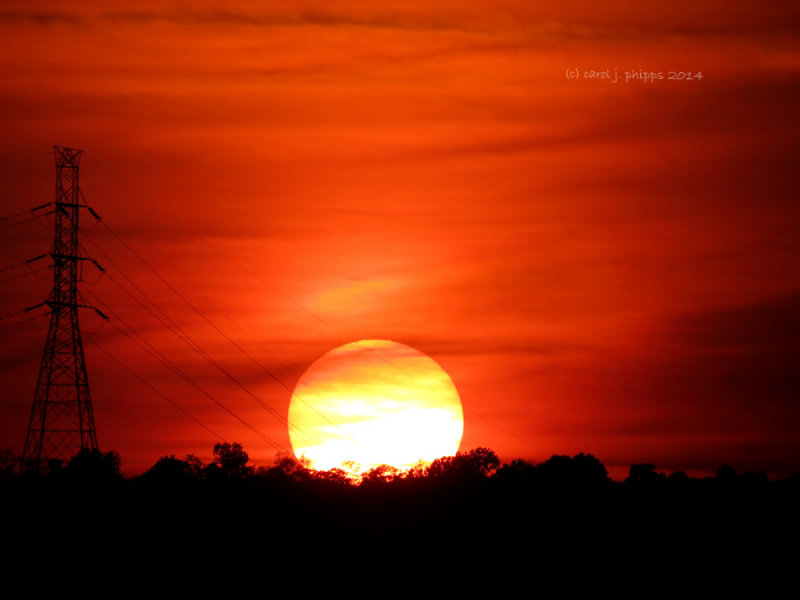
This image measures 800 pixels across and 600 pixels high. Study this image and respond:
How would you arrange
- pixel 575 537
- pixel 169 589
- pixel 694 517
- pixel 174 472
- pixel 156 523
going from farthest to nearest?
1. pixel 174 472
2. pixel 694 517
3. pixel 575 537
4. pixel 156 523
5. pixel 169 589

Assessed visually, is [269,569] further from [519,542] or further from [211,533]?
[519,542]

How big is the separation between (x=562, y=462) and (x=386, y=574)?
74.3 meters

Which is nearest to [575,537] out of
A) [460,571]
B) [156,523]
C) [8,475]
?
[460,571]

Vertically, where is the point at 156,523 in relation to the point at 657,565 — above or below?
above

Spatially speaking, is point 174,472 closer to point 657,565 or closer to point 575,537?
point 575,537

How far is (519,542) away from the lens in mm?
106125

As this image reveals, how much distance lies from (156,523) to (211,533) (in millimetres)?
5023

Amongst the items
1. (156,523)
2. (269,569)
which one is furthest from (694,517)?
(156,523)

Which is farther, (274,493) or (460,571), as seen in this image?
(274,493)

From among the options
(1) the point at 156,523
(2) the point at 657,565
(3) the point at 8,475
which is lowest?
(2) the point at 657,565

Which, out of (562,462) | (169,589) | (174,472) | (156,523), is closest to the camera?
(169,589)

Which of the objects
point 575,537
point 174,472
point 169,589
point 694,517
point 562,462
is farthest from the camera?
point 562,462

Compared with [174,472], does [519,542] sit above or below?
below

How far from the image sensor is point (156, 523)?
102m
